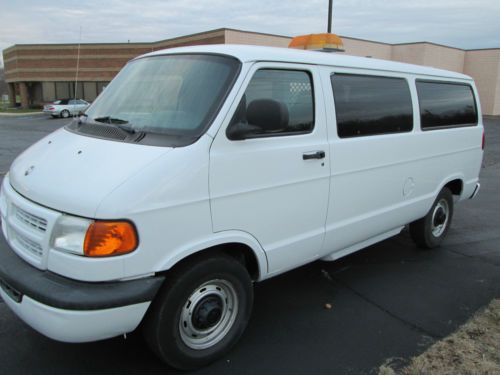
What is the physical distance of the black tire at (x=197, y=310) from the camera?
276 cm

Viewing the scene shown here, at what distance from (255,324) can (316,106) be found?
185 centimetres

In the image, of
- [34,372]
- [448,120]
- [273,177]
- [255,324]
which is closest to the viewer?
[34,372]

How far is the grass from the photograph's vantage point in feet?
9.98

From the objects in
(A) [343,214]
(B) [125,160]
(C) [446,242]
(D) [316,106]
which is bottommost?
(C) [446,242]

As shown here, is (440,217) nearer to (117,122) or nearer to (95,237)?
(117,122)

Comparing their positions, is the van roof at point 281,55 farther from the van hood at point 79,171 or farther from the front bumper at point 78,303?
the front bumper at point 78,303

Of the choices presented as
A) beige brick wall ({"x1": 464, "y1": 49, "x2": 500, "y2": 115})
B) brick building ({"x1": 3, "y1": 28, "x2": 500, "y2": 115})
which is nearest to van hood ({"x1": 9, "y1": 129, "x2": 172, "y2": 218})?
brick building ({"x1": 3, "y1": 28, "x2": 500, "y2": 115})

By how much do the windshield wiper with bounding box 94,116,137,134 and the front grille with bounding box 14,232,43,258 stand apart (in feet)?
3.05

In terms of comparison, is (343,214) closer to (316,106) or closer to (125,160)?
(316,106)

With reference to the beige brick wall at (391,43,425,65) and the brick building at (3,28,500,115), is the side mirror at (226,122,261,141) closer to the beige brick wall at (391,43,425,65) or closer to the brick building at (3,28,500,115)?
the brick building at (3,28,500,115)

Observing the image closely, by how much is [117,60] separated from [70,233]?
45.1 metres

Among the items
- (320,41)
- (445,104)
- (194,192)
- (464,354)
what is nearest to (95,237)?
(194,192)

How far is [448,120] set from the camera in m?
5.23

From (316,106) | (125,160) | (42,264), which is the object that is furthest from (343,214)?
(42,264)
